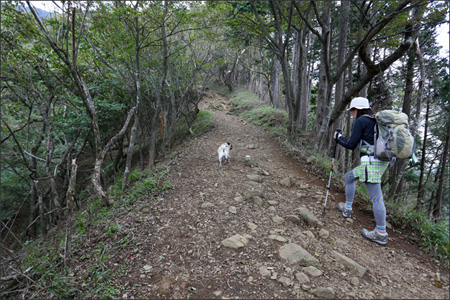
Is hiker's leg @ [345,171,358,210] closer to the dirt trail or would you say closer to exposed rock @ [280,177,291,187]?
the dirt trail

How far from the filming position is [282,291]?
2436 mm

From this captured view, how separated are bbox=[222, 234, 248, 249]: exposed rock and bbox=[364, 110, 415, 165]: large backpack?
2.43 m

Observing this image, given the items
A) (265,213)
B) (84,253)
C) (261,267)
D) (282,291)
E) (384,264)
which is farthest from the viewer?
(265,213)

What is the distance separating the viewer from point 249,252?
3031 millimetres

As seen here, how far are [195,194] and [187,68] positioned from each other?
24.4ft

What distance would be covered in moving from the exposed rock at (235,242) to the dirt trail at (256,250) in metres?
0.06

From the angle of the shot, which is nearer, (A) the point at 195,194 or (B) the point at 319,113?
(A) the point at 195,194

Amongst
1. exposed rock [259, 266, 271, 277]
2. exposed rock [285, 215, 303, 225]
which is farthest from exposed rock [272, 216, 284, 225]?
exposed rock [259, 266, 271, 277]

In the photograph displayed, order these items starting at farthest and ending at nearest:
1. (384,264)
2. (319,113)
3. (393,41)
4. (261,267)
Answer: (319,113)
(393,41)
(384,264)
(261,267)

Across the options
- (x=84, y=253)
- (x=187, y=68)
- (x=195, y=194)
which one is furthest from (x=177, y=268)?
(x=187, y=68)

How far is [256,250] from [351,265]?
1.26m

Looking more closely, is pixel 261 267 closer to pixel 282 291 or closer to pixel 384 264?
pixel 282 291

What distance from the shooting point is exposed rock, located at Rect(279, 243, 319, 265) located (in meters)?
2.82

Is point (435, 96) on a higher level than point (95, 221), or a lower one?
higher
